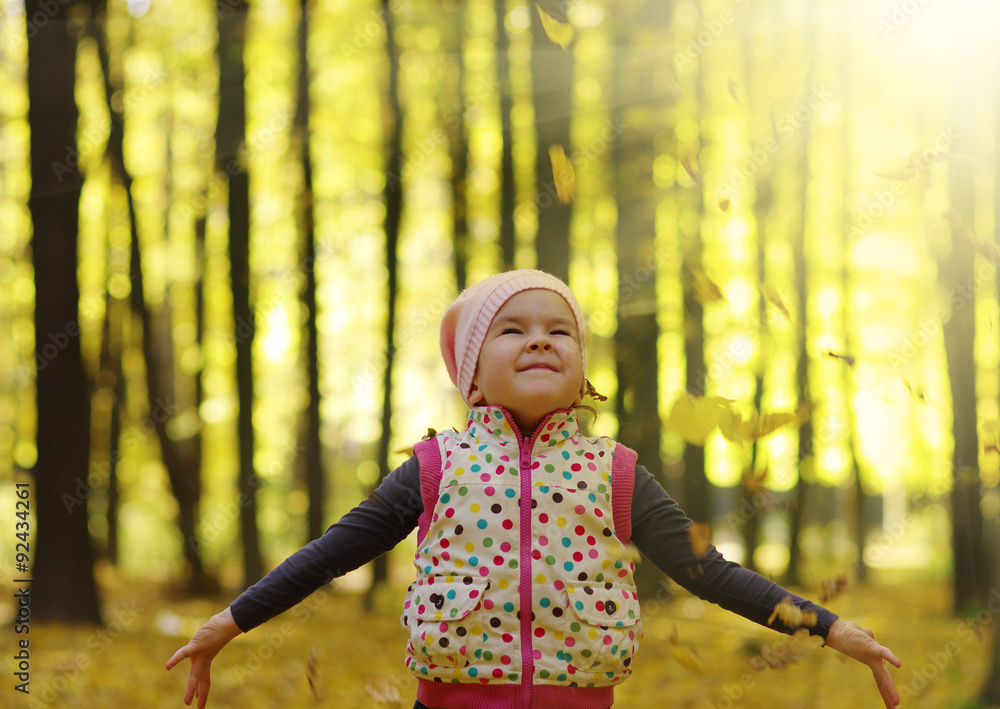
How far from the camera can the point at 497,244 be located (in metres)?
10.0

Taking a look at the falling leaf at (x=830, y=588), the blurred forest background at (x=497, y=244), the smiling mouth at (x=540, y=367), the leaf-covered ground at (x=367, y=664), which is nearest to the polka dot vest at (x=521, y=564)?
the smiling mouth at (x=540, y=367)

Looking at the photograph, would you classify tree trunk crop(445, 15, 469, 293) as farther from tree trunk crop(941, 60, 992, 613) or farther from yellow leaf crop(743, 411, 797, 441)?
yellow leaf crop(743, 411, 797, 441)

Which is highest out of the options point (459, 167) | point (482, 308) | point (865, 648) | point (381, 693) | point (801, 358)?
point (459, 167)

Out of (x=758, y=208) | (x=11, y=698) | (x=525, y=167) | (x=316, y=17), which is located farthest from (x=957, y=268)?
(x=11, y=698)

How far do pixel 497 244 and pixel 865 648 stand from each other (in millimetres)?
8385

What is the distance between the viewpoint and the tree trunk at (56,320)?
26.2 feet

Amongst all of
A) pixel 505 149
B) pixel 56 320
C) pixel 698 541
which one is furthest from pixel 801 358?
pixel 698 541

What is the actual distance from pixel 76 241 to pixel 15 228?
5.48 meters

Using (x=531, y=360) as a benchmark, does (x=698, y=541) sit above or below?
below

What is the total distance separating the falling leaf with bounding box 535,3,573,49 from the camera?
7.98m

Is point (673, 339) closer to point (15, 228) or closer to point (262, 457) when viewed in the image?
point (262, 457)

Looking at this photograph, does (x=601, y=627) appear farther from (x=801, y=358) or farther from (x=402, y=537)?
(x=801, y=358)

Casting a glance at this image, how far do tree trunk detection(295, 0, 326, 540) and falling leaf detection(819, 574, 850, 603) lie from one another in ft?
27.2

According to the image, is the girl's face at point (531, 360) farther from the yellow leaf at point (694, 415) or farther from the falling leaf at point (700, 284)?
the falling leaf at point (700, 284)
